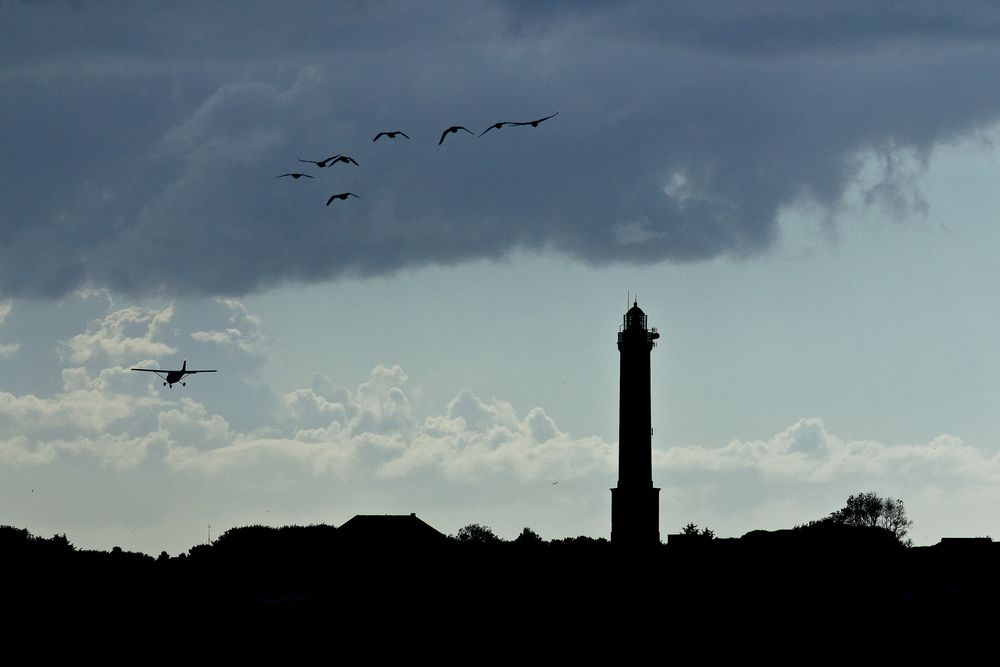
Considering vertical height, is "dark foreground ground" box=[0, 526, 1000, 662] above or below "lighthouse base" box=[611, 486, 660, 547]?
below

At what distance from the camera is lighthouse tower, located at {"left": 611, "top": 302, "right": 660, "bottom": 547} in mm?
128500

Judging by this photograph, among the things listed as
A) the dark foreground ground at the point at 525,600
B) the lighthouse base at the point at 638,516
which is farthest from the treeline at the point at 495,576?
the lighthouse base at the point at 638,516

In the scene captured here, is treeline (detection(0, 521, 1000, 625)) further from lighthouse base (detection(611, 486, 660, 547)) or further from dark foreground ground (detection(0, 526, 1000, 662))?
lighthouse base (detection(611, 486, 660, 547))

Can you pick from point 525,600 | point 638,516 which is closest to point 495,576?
point 525,600

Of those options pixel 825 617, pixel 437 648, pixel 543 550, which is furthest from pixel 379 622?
pixel 543 550

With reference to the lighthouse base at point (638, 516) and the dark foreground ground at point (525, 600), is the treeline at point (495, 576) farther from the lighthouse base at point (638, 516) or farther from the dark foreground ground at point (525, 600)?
the lighthouse base at point (638, 516)

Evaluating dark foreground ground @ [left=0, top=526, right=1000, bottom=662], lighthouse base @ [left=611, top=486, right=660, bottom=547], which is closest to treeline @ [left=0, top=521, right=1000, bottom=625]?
dark foreground ground @ [left=0, top=526, right=1000, bottom=662]

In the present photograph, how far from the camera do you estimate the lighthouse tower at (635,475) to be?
128 meters

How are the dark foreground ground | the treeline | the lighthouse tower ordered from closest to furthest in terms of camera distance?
1. the dark foreground ground
2. the treeline
3. the lighthouse tower

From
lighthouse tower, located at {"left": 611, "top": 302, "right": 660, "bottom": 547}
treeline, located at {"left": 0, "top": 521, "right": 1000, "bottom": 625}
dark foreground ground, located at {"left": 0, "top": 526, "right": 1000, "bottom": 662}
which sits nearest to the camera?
dark foreground ground, located at {"left": 0, "top": 526, "right": 1000, "bottom": 662}

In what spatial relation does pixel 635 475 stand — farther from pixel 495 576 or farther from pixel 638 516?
pixel 495 576

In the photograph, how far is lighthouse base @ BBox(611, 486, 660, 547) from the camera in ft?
422

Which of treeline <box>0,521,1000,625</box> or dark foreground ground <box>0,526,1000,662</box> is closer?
dark foreground ground <box>0,526,1000,662</box>

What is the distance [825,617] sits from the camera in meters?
94.1
